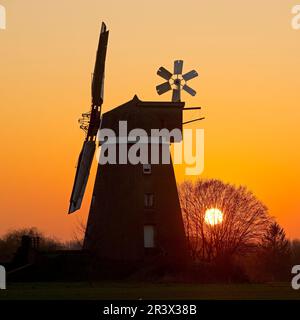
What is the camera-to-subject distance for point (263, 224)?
335 feet

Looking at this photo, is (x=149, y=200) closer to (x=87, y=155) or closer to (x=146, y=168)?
(x=146, y=168)

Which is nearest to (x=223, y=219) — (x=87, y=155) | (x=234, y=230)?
(x=234, y=230)

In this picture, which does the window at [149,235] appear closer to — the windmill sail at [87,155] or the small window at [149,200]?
the small window at [149,200]

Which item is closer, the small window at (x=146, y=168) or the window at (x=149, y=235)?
the window at (x=149, y=235)

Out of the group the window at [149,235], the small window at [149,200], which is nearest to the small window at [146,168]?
the small window at [149,200]

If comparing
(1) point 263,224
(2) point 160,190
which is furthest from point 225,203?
(2) point 160,190

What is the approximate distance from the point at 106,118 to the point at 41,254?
9.68m

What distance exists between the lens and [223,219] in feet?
317

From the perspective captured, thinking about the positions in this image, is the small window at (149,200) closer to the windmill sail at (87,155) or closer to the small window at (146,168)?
the small window at (146,168)

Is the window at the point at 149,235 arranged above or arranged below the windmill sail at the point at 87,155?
below

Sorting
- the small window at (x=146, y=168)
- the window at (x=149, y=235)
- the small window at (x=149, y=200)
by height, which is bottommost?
the window at (x=149, y=235)

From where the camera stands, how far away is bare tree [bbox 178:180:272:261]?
94.2 metres

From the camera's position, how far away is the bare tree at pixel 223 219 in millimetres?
94250

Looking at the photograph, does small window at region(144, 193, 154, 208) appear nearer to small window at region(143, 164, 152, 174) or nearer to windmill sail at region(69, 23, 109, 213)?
small window at region(143, 164, 152, 174)
